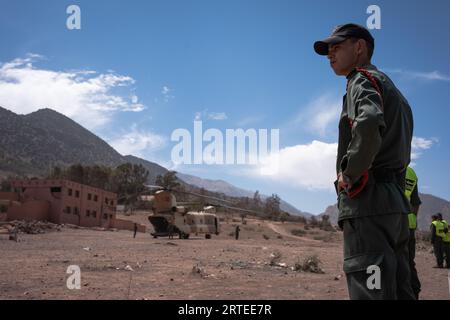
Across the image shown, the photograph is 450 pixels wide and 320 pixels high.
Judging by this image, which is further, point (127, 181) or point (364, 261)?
point (127, 181)

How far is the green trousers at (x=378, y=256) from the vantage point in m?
2.48

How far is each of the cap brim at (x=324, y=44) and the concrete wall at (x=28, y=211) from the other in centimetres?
3910

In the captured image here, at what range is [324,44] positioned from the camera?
3.12 m

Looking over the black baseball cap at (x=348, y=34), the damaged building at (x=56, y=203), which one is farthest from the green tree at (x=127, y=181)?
the black baseball cap at (x=348, y=34)

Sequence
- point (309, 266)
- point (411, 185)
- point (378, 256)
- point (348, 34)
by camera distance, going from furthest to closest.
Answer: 1. point (309, 266)
2. point (411, 185)
3. point (348, 34)
4. point (378, 256)

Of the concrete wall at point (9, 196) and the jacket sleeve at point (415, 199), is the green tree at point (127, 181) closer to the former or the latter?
the concrete wall at point (9, 196)

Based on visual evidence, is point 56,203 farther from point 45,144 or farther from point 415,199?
point 45,144

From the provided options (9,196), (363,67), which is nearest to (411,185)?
(363,67)

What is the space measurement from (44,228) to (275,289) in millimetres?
26881

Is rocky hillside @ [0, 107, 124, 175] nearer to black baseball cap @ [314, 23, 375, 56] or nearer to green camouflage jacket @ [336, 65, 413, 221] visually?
black baseball cap @ [314, 23, 375, 56]

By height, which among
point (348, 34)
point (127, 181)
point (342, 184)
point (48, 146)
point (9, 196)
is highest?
point (48, 146)

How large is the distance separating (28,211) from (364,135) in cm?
4075

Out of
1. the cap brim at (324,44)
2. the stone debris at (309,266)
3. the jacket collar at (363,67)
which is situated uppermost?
the cap brim at (324,44)
